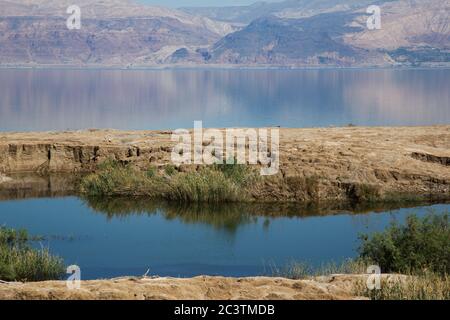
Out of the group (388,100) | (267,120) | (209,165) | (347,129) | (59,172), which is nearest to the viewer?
(209,165)

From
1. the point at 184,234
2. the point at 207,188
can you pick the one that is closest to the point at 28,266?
the point at 184,234

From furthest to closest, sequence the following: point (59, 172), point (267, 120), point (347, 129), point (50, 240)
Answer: point (267, 120) < point (347, 129) < point (59, 172) < point (50, 240)

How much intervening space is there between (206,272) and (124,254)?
2.02m

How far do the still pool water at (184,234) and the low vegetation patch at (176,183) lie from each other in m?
0.37

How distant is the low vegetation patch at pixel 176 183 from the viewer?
725 inches

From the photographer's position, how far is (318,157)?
20156 millimetres

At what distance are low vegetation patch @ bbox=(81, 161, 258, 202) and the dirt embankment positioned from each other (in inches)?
21.5

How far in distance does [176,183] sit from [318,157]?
12.2 feet

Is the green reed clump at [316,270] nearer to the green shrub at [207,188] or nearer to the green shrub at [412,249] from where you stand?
the green shrub at [412,249]

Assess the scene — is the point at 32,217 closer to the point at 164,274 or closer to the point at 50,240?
the point at 50,240

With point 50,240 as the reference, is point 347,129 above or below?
above

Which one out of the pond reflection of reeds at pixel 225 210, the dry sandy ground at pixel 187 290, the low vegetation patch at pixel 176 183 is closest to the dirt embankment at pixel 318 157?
the pond reflection of reeds at pixel 225 210

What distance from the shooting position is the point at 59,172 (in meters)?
23.2
